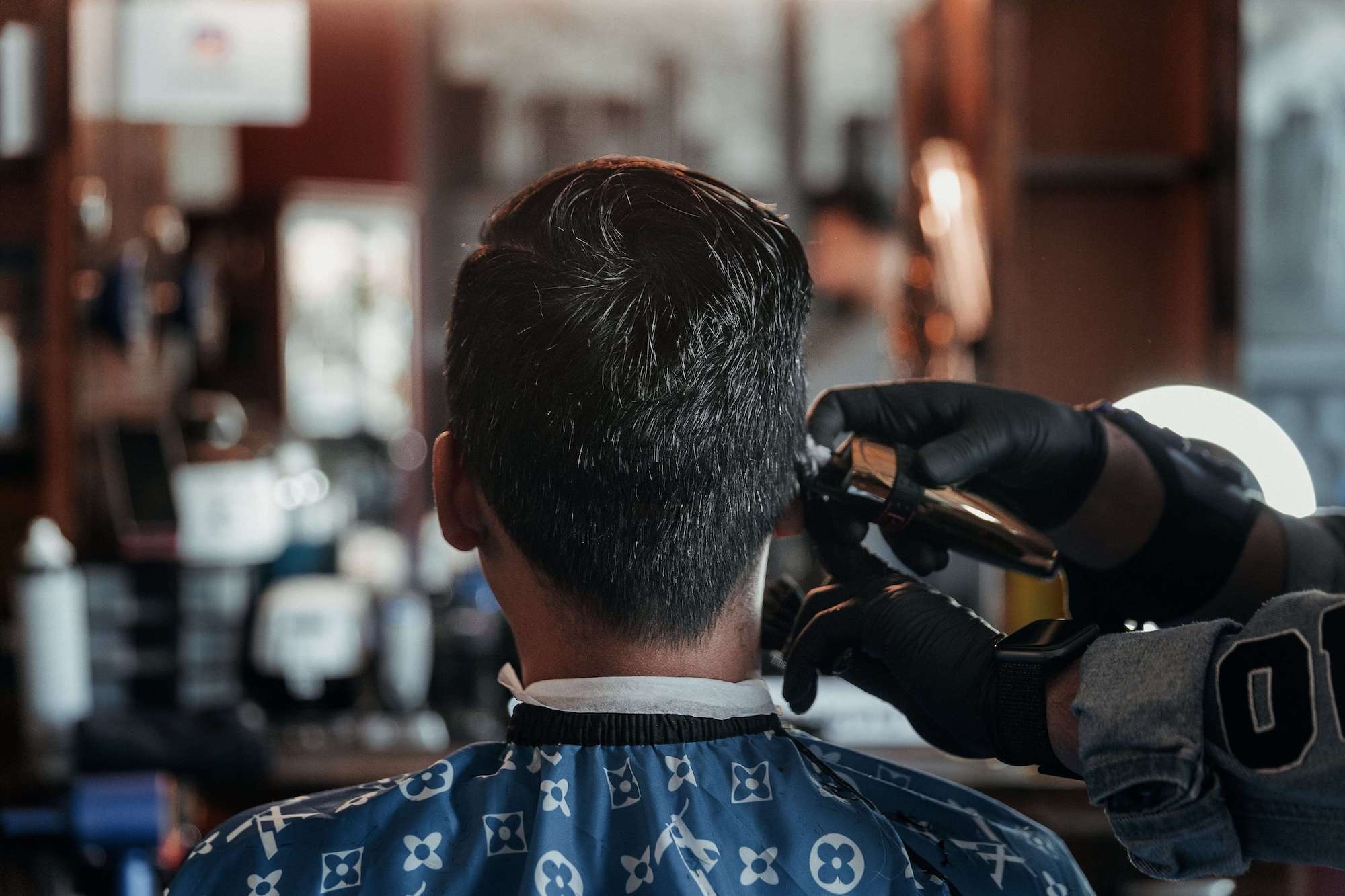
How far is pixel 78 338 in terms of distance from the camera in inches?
105

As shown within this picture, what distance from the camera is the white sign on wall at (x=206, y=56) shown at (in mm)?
2822

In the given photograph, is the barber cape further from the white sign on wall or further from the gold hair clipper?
the white sign on wall

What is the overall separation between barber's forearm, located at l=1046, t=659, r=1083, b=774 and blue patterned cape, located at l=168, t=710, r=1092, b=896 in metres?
0.18

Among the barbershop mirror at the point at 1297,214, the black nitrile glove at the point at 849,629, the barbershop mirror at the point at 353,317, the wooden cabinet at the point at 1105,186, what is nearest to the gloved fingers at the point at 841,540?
the black nitrile glove at the point at 849,629

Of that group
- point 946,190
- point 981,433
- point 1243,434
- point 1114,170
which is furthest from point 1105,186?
point 981,433

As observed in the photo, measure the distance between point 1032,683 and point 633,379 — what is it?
1.29 feet

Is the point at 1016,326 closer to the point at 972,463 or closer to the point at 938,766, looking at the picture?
the point at 938,766

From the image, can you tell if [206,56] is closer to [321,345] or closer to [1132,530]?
[321,345]

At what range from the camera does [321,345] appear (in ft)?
12.3

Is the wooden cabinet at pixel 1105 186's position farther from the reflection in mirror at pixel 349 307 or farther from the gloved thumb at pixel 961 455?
the reflection in mirror at pixel 349 307

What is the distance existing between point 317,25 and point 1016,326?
2.08 m

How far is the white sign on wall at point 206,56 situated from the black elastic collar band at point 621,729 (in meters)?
2.28

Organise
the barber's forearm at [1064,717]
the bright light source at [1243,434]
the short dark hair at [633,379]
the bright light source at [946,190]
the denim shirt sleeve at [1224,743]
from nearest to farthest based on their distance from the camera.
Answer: the denim shirt sleeve at [1224,743], the barber's forearm at [1064,717], the short dark hair at [633,379], the bright light source at [1243,434], the bright light source at [946,190]

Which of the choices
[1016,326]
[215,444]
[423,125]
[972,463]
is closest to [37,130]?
[215,444]
